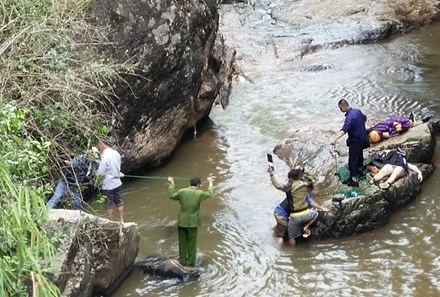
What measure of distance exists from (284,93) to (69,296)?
1129 cm

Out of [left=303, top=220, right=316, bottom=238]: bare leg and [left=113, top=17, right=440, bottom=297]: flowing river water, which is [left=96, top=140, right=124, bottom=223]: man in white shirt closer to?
[left=113, top=17, right=440, bottom=297]: flowing river water

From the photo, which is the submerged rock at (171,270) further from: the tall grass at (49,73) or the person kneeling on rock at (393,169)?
the person kneeling on rock at (393,169)

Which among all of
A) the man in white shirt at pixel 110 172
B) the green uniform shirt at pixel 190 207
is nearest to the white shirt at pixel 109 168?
the man in white shirt at pixel 110 172

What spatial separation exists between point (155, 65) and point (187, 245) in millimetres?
4244

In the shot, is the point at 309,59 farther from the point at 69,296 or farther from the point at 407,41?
the point at 69,296

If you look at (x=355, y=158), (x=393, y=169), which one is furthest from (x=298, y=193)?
(x=393, y=169)

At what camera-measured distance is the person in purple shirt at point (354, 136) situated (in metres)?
11.0

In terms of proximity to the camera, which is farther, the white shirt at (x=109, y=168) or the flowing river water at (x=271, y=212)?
the white shirt at (x=109, y=168)

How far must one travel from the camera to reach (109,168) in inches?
396

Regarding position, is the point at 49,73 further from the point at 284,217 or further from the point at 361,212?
the point at 361,212

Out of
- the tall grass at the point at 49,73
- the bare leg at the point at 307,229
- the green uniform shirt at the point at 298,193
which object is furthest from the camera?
the bare leg at the point at 307,229

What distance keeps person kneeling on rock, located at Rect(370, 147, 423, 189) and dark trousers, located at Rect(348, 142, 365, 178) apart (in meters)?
0.33

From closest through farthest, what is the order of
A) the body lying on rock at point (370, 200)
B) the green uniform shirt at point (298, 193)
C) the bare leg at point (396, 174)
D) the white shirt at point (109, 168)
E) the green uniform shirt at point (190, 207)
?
1. the green uniform shirt at point (190, 207)
2. the white shirt at point (109, 168)
3. the green uniform shirt at point (298, 193)
4. the body lying on rock at point (370, 200)
5. the bare leg at point (396, 174)

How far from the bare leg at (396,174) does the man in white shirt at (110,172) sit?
14.6 ft
